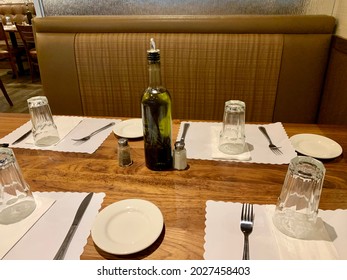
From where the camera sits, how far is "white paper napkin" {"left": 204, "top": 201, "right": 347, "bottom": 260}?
47cm

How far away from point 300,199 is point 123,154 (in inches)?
16.8

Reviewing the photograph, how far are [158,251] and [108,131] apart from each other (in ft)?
1.74

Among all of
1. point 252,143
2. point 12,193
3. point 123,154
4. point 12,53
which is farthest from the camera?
point 12,53

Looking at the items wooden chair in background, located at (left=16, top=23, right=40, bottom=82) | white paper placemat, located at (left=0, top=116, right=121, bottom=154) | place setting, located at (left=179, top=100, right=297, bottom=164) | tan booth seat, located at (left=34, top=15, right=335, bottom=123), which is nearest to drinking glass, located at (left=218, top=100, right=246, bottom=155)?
place setting, located at (left=179, top=100, right=297, bottom=164)

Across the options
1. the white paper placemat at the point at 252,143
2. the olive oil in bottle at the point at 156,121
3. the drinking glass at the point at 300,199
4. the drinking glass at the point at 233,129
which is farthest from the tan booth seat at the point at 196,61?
the drinking glass at the point at 300,199

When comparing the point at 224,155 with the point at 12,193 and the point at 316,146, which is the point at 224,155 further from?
the point at 12,193

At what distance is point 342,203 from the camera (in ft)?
1.92

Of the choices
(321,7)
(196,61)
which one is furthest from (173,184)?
(321,7)

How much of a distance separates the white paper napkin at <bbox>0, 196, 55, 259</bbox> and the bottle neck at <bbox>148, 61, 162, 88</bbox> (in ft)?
1.11

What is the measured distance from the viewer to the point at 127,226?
0.52 meters

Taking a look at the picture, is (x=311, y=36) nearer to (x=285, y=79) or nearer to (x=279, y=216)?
(x=285, y=79)

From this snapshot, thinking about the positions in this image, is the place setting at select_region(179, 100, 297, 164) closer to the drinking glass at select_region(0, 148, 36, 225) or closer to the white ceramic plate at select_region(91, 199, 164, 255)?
the white ceramic plate at select_region(91, 199, 164, 255)
